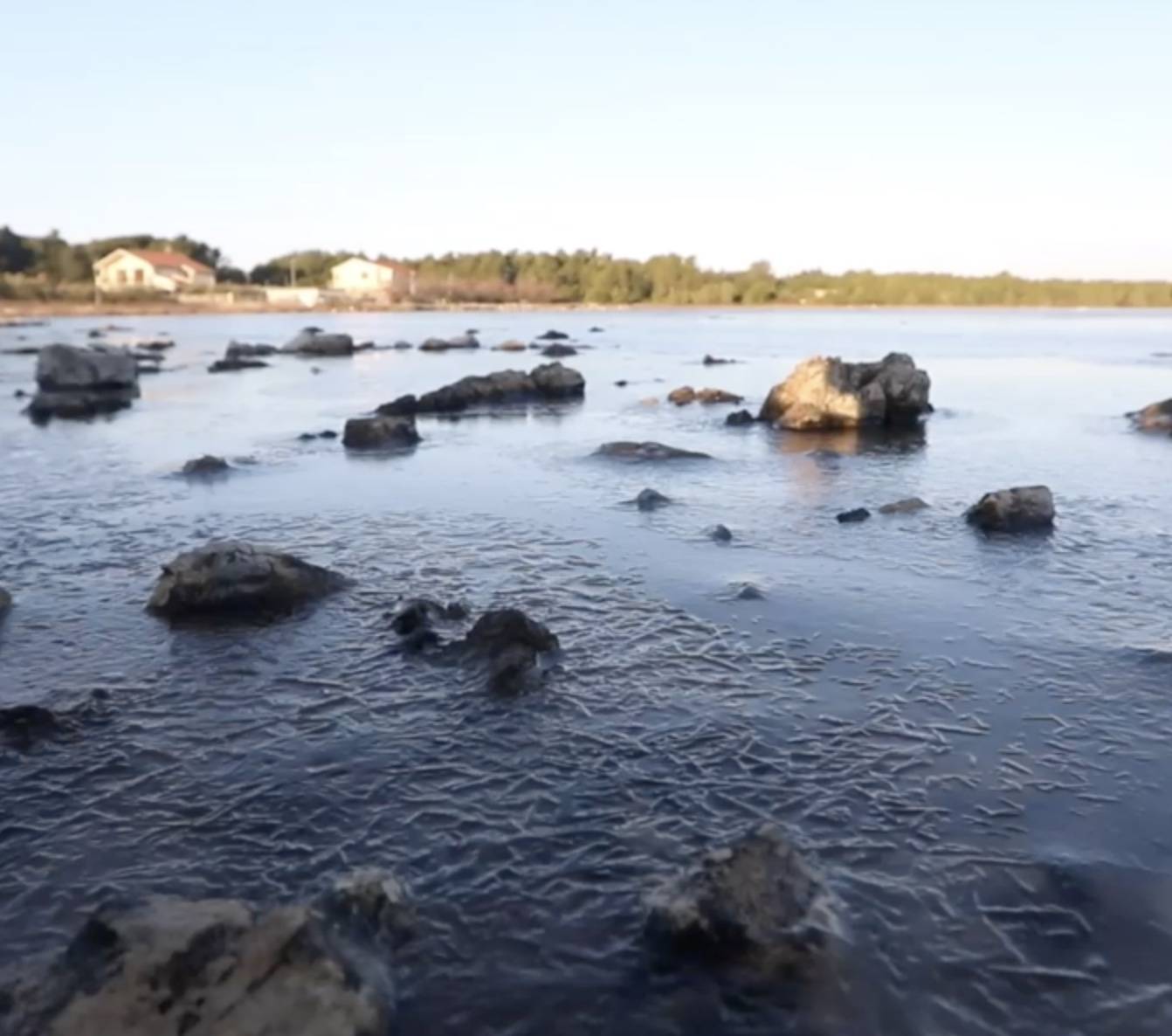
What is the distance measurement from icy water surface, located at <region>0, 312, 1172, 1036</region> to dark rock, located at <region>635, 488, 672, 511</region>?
1.82 ft

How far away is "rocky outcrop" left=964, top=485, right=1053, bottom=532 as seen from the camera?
1994cm

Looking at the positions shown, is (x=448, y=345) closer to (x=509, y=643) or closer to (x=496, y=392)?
(x=496, y=392)

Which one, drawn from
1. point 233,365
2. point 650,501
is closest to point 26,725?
point 650,501

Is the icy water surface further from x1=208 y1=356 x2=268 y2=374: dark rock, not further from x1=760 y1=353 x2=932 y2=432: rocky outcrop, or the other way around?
x1=208 y1=356 x2=268 y2=374: dark rock

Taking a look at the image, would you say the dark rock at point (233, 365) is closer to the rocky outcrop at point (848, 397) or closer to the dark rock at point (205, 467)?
the dark rock at point (205, 467)

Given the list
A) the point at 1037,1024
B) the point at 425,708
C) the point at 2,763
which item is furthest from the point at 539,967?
the point at 2,763

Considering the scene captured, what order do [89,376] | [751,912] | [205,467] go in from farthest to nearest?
[89,376] → [205,467] → [751,912]

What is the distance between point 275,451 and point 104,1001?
2599 centimetres

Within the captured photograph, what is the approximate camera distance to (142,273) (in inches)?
5920

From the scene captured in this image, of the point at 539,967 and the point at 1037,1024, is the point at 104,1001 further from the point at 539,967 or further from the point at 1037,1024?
the point at 1037,1024

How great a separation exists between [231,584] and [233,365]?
52287mm

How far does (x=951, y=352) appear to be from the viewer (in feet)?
264

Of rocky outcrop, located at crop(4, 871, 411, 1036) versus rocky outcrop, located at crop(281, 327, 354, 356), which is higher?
rocky outcrop, located at crop(4, 871, 411, 1036)

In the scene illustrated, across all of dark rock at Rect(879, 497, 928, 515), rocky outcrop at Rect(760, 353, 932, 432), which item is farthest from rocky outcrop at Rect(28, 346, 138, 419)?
dark rock at Rect(879, 497, 928, 515)
